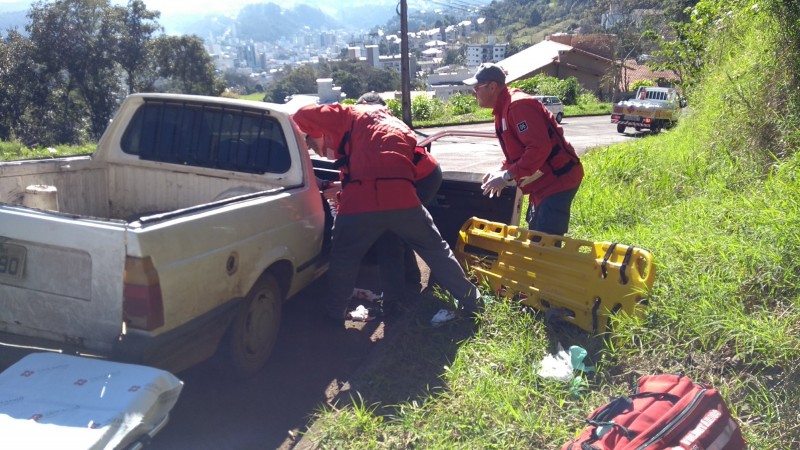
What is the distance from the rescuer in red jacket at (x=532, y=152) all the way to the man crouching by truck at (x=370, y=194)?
1.87 ft

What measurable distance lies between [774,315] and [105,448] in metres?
3.38

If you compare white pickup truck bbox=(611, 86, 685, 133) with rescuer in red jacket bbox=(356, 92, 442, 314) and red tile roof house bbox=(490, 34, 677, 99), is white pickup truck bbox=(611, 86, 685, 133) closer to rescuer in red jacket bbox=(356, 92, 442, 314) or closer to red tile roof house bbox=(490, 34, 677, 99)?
rescuer in red jacket bbox=(356, 92, 442, 314)

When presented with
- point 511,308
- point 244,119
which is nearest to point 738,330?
point 511,308

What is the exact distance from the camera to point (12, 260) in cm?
333

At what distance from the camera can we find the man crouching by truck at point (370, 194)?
4348mm

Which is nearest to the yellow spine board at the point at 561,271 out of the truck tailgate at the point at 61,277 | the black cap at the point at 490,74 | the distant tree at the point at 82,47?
the black cap at the point at 490,74

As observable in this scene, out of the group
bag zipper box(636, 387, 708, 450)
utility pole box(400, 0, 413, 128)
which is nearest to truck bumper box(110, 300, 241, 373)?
bag zipper box(636, 387, 708, 450)

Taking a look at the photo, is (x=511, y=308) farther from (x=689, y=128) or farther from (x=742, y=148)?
(x=689, y=128)

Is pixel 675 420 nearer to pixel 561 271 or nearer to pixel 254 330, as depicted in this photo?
pixel 561 271

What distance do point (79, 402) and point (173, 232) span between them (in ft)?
2.92

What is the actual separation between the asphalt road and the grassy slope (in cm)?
26

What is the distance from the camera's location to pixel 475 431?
10.7 feet

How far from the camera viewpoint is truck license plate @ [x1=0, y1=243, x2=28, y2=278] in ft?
10.8

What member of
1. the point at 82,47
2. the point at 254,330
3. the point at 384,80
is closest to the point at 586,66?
the point at 384,80
